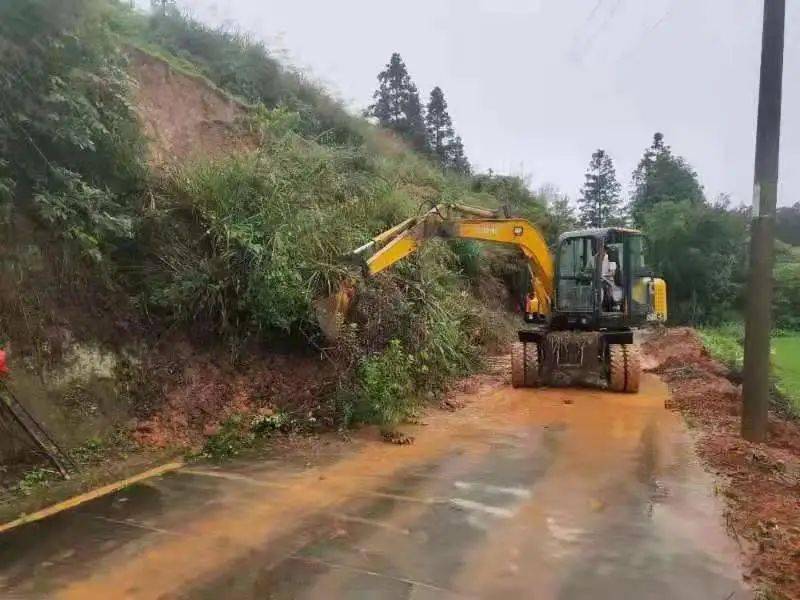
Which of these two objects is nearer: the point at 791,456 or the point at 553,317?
the point at 791,456

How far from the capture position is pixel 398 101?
3438cm

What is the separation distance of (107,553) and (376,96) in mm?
32373

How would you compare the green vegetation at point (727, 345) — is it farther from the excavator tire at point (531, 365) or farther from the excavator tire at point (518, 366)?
the excavator tire at point (518, 366)

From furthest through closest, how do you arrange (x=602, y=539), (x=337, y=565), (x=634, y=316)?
(x=634, y=316), (x=602, y=539), (x=337, y=565)

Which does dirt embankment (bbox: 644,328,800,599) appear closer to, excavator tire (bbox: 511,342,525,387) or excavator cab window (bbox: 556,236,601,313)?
excavator cab window (bbox: 556,236,601,313)

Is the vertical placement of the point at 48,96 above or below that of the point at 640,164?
below

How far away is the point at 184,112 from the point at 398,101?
23.0m

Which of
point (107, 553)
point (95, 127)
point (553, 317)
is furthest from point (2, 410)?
point (553, 317)

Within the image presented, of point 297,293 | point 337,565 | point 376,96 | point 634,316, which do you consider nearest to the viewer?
point 337,565

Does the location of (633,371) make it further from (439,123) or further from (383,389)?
(439,123)

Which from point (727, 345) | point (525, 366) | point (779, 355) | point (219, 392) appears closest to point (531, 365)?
point (525, 366)

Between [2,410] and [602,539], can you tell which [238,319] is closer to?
[2,410]

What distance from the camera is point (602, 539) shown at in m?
5.02

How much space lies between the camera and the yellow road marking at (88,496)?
5160 mm
